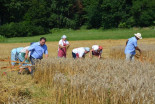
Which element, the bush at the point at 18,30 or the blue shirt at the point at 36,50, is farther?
the bush at the point at 18,30

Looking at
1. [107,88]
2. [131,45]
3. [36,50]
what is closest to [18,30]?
[36,50]

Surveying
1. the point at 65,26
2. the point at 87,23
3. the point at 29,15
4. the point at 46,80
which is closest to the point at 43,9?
the point at 29,15

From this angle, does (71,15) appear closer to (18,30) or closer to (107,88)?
(18,30)

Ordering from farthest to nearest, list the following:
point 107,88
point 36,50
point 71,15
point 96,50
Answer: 1. point 71,15
2. point 96,50
3. point 36,50
4. point 107,88

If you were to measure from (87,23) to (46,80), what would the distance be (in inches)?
2111

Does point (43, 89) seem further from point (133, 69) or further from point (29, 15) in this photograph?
point (29, 15)

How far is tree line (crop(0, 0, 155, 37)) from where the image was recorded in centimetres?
5181

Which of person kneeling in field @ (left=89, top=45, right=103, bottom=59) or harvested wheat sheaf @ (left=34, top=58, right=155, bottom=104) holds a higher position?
person kneeling in field @ (left=89, top=45, right=103, bottom=59)

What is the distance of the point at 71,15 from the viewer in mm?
67000

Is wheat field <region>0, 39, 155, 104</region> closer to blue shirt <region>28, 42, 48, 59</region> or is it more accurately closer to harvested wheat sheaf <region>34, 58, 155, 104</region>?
harvested wheat sheaf <region>34, 58, 155, 104</region>

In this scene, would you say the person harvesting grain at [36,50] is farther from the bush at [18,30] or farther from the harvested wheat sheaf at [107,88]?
the bush at [18,30]

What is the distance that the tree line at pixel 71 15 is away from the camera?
5181 centimetres

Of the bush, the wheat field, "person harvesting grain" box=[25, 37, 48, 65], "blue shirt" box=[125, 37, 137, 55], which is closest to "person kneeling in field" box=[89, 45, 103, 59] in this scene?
"blue shirt" box=[125, 37, 137, 55]

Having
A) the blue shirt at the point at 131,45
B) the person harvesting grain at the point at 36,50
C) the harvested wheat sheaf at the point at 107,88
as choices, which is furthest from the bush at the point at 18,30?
the harvested wheat sheaf at the point at 107,88
